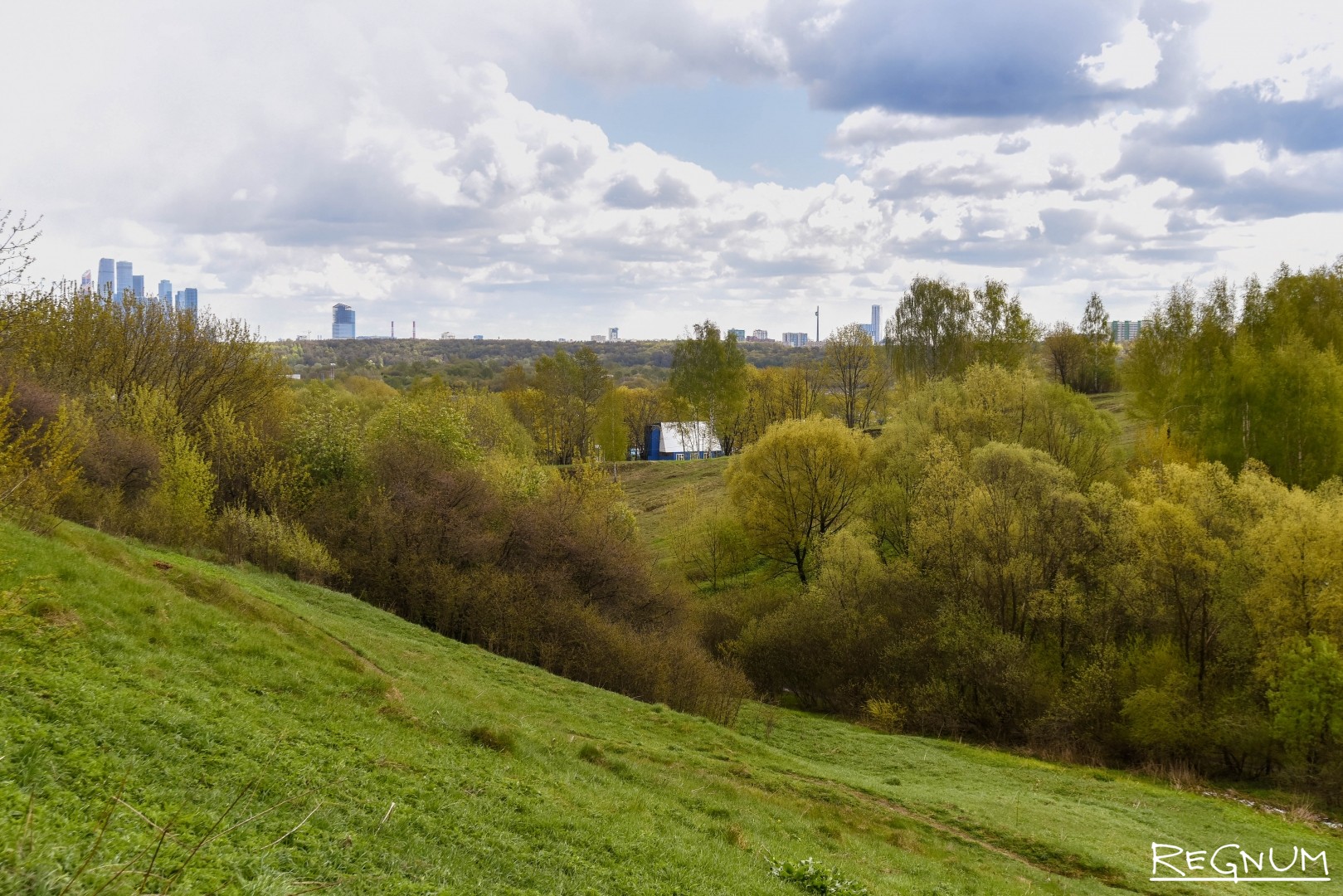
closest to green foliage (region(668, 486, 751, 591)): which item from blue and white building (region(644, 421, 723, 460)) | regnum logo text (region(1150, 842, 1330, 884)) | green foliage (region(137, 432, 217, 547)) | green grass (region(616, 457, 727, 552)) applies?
green grass (region(616, 457, 727, 552))

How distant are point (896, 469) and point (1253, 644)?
20006 mm

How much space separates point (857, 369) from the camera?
84.2 meters

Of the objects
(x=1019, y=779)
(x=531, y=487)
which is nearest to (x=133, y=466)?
(x=531, y=487)

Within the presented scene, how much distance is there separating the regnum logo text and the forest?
297 inches

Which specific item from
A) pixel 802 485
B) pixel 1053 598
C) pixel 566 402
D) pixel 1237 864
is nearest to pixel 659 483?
pixel 566 402

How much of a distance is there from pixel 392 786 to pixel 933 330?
62.2 meters

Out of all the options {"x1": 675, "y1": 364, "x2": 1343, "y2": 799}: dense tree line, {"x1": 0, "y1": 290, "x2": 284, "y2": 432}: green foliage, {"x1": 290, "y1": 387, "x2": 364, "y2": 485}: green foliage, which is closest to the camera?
{"x1": 675, "y1": 364, "x2": 1343, "y2": 799}: dense tree line

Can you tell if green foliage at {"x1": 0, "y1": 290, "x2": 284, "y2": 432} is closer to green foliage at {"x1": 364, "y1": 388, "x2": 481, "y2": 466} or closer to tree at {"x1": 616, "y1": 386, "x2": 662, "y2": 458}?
green foliage at {"x1": 364, "y1": 388, "x2": 481, "y2": 466}

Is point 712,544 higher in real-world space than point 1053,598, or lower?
lower

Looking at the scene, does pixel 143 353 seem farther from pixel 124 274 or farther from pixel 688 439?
pixel 124 274

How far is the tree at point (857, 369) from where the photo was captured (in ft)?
276

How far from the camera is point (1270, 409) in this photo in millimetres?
43719

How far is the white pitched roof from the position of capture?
9106 centimetres

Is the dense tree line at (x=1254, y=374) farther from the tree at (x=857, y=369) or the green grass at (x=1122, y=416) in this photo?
the tree at (x=857, y=369)
